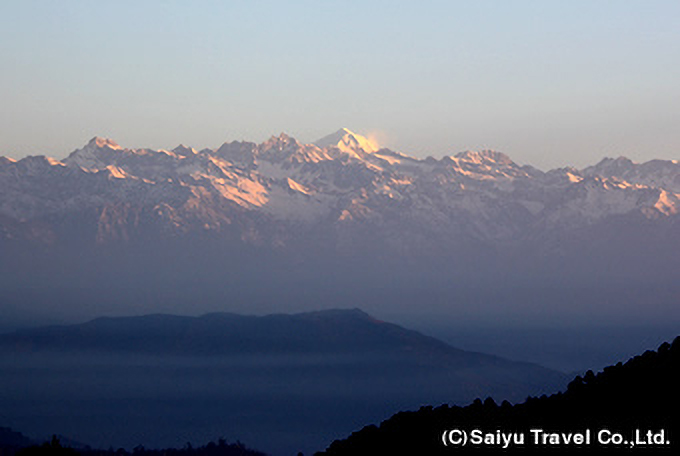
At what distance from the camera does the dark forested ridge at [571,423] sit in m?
76.4

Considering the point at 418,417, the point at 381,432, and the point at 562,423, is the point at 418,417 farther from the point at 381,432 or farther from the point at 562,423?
Result: the point at 562,423

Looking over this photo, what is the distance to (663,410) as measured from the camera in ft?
263

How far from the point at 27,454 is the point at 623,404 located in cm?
3579

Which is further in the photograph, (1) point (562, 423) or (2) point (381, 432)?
(2) point (381, 432)

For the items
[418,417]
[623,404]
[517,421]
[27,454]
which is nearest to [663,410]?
[623,404]

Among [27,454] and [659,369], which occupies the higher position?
[659,369]

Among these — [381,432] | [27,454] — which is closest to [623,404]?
[381,432]

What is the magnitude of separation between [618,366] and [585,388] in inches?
147

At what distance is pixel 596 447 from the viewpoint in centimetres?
7481

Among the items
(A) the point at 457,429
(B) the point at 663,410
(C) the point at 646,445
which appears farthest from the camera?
(A) the point at 457,429

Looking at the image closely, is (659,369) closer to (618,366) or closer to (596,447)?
(618,366)

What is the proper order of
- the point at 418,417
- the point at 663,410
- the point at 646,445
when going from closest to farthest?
1. the point at 646,445
2. the point at 663,410
3. the point at 418,417

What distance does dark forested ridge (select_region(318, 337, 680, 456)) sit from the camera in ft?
251

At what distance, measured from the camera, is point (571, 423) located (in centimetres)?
8362
